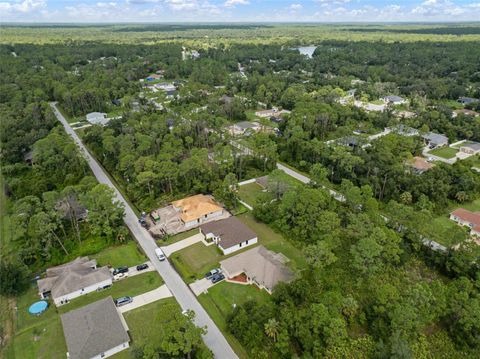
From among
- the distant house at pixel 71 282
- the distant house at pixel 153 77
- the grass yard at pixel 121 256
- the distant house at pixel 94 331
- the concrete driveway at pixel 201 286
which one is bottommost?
the distant house at pixel 153 77

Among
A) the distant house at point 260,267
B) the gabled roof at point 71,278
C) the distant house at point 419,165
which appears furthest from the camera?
the distant house at point 419,165

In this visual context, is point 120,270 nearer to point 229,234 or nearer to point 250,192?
point 229,234

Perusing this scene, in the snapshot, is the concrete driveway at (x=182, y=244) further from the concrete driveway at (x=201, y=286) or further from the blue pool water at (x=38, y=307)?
the blue pool water at (x=38, y=307)

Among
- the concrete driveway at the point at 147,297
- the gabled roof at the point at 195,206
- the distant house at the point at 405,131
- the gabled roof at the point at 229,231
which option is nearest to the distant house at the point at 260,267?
the gabled roof at the point at 229,231

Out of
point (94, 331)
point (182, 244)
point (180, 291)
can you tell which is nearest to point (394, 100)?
point (182, 244)

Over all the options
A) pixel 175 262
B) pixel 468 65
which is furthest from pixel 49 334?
pixel 468 65

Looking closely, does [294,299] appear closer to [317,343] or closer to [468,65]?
[317,343]
